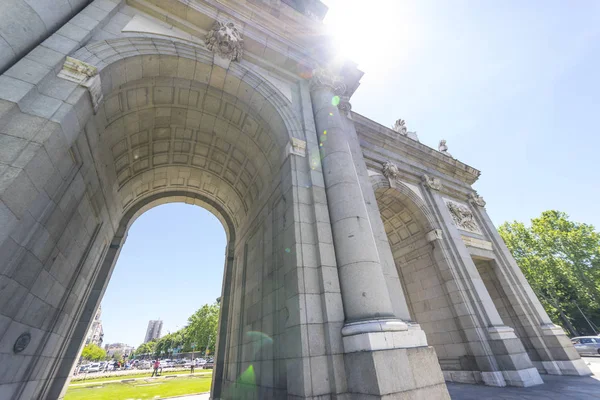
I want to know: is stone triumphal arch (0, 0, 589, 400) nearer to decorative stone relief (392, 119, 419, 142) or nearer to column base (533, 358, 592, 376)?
column base (533, 358, 592, 376)

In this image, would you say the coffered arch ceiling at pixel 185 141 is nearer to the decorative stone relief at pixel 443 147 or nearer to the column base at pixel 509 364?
the column base at pixel 509 364

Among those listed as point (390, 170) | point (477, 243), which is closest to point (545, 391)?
point (477, 243)

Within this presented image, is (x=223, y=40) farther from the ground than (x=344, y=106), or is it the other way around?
(x=223, y=40)

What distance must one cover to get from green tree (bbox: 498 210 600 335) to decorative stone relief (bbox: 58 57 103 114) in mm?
45614

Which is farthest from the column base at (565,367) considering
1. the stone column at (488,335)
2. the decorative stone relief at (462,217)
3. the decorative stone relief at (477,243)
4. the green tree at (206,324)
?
the green tree at (206,324)

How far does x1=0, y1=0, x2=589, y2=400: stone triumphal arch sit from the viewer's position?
534 centimetres

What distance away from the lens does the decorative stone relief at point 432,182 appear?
53.8ft

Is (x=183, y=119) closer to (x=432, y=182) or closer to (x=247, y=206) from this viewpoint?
(x=247, y=206)

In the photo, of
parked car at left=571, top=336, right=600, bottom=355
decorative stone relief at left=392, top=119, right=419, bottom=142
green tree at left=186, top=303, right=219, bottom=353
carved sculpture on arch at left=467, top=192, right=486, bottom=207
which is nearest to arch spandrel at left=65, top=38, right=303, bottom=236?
decorative stone relief at left=392, top=119, right=419, bottom=142

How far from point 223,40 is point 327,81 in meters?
4.42

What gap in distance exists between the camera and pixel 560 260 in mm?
33469

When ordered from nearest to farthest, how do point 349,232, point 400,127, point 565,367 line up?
1. point 349,232
2. point 565,367
3. point 400,127

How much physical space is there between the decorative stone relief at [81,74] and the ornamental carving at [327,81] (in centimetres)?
749

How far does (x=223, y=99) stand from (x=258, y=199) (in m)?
4.43
